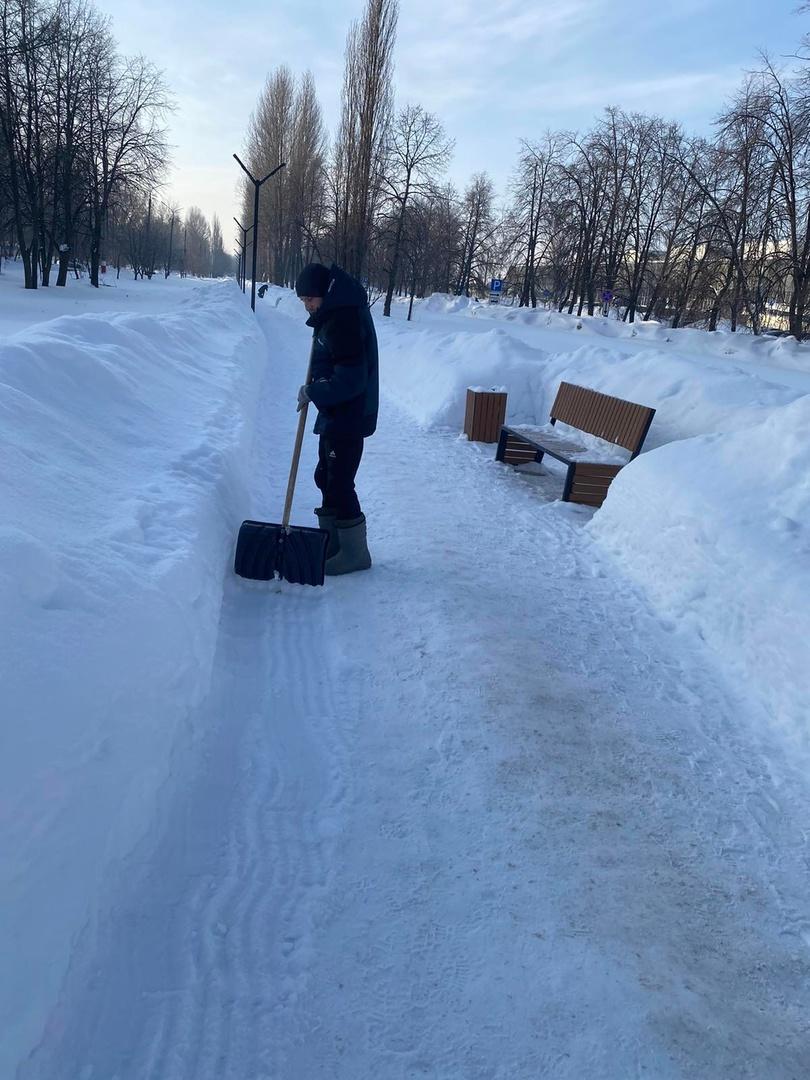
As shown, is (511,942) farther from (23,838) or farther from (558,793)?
(23,838)

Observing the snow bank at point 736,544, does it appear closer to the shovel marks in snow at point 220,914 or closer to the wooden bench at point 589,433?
the wooden bench at point 589,433

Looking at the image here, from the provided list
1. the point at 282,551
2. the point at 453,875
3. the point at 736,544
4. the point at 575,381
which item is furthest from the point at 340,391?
the point at 575,381

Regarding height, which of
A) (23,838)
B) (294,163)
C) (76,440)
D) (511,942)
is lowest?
(511,942)

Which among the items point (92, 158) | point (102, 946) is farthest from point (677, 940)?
point (92, 158)

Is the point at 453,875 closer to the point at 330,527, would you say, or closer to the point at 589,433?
the point at 330,527

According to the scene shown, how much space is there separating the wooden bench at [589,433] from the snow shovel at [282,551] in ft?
10.6

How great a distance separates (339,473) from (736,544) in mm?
2490

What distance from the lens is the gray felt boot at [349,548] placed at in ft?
15.3

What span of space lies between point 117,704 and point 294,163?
183 feet

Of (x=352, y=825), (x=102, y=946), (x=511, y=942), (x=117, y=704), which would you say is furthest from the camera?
(x=352, y=825)

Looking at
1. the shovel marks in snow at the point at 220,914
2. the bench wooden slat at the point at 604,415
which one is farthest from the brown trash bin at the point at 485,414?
the shovel marks in snow at the point at 220,914

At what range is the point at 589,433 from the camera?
26.5ft

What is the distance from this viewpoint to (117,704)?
2.37 metres

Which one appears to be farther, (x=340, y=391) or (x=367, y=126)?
(x=367, y=126)
